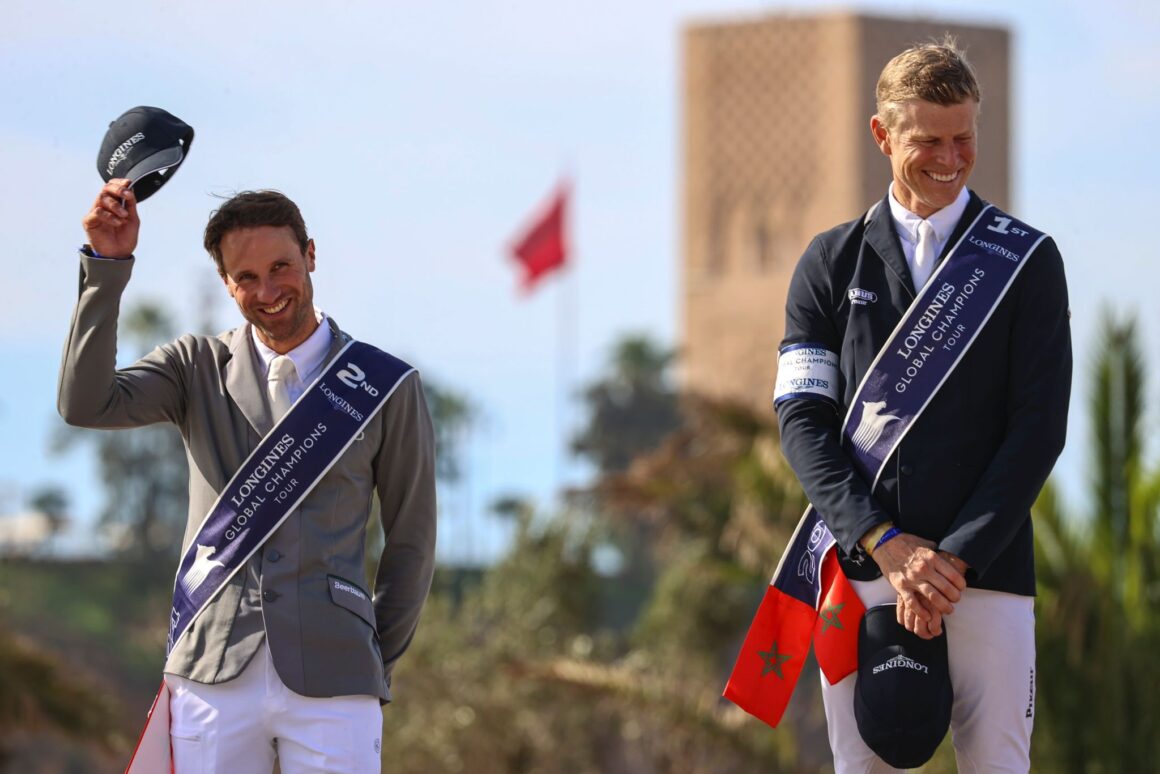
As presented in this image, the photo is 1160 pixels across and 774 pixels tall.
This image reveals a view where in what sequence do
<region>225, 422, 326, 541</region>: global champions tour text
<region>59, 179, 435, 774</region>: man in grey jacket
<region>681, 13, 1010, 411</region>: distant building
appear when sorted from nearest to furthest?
<region>59, 179, 435, 774</region>: man in grey jacket
<region>225, 422, 326, 541</region>: global champions tour text
<region>681, 13, 1010, 411</region>: distant building

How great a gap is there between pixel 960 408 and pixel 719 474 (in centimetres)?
1131

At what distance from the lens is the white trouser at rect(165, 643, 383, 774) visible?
13.5ft

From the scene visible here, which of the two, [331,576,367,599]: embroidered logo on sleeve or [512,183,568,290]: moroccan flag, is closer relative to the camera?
[331,576,367,599]: embroidered logo on sleeve

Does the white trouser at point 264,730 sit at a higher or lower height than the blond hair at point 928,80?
lower

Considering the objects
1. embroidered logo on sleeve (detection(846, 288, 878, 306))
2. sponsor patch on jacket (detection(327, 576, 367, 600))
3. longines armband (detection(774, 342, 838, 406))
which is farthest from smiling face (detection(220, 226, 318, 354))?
embroidered logo on sleeve (detection(846, 288, 878, 306))

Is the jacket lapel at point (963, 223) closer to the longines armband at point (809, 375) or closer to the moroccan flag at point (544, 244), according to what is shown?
the longines armband at point (809, 375)

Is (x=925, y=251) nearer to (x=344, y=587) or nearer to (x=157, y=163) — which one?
(x=344, y=587)

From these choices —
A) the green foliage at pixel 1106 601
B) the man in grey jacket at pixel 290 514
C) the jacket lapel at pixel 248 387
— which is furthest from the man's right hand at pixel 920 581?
the green foliage at pixel 1106 601

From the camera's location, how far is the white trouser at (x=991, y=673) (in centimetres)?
411

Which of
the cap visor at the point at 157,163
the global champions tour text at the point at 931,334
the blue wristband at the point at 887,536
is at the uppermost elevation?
the cap visor at the point at 157,163

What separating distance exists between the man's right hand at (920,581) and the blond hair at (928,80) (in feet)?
2.89

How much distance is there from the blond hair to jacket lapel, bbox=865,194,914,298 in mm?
206

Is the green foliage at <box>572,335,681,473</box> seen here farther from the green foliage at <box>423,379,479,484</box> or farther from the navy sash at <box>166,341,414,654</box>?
the navy sash at <box>166,341,414,654</box>

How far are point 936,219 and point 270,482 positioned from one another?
148cm
